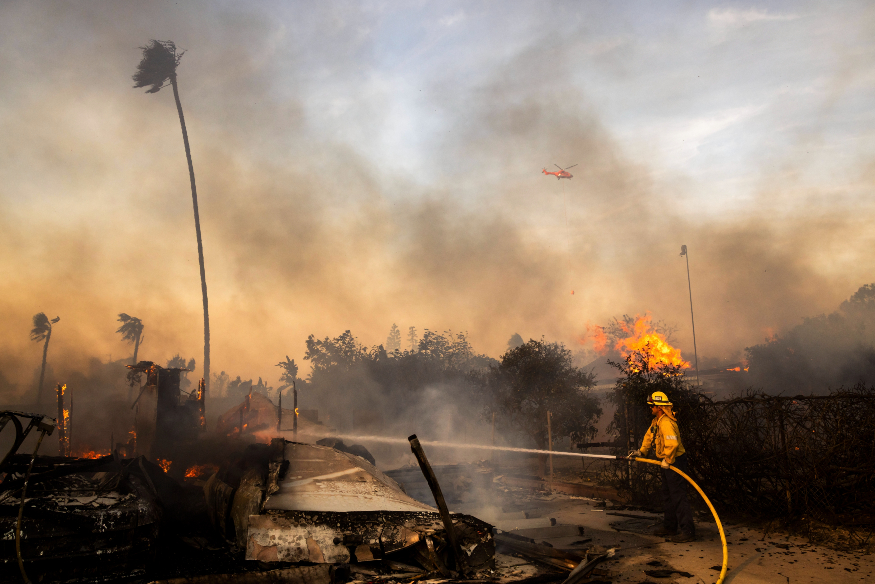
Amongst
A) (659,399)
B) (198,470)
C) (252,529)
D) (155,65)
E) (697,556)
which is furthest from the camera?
(155,65)

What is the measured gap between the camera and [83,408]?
2941cm

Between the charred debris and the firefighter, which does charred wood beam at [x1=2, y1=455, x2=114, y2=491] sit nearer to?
the charred debris

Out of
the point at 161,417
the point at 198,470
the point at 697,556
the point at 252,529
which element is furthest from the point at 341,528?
the point at 161,417

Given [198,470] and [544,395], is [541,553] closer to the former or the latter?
[198,470]

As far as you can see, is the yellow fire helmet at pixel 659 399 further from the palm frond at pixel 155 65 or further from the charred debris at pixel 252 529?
the palm frond at pixel 155 65

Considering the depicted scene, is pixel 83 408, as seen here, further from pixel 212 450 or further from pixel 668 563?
pixel 668 563

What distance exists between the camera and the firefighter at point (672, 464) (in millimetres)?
7004

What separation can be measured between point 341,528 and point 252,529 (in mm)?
761

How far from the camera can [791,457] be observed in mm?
7297

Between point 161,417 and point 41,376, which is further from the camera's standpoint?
point 41,376

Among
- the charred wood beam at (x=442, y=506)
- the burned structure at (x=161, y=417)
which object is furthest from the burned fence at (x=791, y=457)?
the burned structure at (x=161, y=417)

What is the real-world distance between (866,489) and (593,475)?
8301 mm

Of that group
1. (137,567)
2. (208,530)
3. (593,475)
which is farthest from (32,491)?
(593,475)

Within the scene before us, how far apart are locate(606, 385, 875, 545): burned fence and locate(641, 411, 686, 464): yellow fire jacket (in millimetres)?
1497
